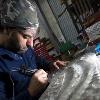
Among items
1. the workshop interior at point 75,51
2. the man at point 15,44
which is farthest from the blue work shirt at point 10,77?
the workshop interior at point 75,51

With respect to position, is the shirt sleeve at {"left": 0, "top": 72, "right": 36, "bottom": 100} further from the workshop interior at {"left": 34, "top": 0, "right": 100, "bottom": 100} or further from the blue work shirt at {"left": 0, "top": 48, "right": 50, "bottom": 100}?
the workshop interior at {"left": 34, "top": 0, "right": 100, "bottom": 100}

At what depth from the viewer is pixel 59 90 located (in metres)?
1.03

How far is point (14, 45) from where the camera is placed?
1.49 metres

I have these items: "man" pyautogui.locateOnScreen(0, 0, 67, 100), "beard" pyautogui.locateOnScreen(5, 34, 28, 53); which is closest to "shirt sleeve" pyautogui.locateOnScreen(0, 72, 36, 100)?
"man" pyautogui.locateOnScreen(0, 0, 67, 100)

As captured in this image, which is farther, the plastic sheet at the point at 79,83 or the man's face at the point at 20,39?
the man's face at the point at 20,39

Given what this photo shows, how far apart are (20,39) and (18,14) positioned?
0.51 feet

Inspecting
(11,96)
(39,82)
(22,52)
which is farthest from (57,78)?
(22,52)

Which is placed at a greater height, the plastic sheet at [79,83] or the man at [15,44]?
the man at [15,44]

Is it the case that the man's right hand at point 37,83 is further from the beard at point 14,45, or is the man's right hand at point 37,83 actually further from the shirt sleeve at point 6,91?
the beard at point 14,45

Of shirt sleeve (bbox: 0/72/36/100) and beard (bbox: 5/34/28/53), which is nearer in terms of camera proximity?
shirt sleeve (bbox: 0/72/36/100)

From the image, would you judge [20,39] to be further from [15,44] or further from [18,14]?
[18,14]

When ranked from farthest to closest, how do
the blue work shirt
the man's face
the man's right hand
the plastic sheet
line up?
the man's face → the blue work shirt → the man's right hand → the plastic sheet

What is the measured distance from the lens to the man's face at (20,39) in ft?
4.86

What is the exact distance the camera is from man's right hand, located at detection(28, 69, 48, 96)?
3.89 ft
